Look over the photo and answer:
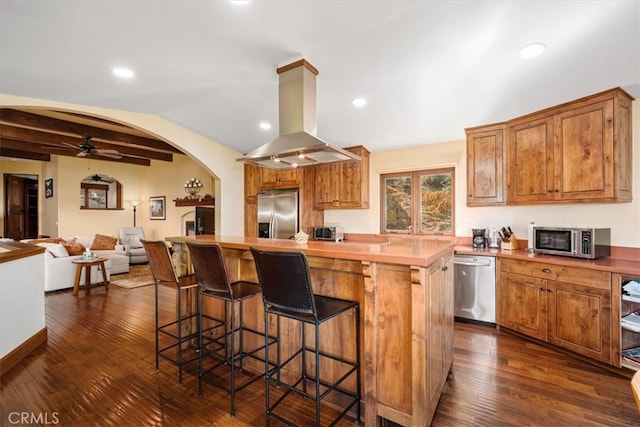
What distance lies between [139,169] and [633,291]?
11065mm

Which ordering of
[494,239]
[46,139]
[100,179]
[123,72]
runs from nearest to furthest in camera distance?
1. [123,72]
2. [494,239]
3. [46,139]
4. [100,179]

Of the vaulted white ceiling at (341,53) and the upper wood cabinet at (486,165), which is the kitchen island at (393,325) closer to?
the vaulted white ceiling at (341,53)

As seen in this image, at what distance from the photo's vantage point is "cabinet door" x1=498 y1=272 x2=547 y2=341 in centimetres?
280

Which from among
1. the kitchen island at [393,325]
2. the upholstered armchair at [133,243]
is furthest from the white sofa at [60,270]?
the kitchen island at [393,325]

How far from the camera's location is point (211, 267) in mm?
2004

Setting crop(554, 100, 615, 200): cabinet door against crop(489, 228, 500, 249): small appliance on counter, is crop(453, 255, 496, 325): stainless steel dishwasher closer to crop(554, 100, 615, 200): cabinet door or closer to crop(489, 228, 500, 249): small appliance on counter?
crop(489, 228, 500, 249): small appliance on counter

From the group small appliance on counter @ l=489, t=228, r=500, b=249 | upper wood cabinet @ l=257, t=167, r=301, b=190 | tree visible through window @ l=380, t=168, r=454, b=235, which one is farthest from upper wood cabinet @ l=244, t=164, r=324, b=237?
small appliance on counter @ l=489, t=228, r=500, b=249

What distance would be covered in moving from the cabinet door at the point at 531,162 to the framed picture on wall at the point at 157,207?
854 centimetres

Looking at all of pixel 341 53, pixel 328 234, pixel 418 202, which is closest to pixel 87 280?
pixel 328 234

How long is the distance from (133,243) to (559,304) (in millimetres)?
9090

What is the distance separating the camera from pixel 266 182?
5.12 meters

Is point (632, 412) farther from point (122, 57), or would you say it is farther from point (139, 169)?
point (139, 169)

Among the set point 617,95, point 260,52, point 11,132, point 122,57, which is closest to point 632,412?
point 617,95

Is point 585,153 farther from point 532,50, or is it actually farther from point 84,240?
point 84,240
